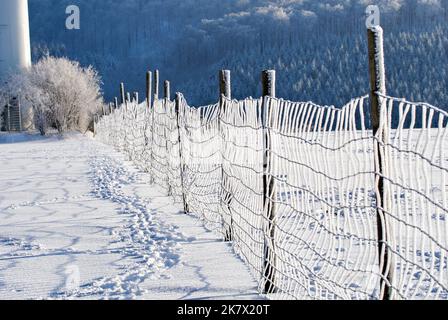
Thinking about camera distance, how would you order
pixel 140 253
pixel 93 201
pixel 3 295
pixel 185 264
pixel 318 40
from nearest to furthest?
pixel 3 295
pixel 185 264
pixel 140 253
pixel 93 201
pixel 318 40

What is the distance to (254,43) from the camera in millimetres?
139625

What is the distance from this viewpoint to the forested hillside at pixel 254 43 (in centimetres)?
11150

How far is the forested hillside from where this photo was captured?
111500 millimetres

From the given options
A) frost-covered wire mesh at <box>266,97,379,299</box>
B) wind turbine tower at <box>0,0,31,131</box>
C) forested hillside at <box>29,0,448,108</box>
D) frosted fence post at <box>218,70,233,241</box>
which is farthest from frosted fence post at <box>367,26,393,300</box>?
forested hillside at <box>29,0,448,108</box>

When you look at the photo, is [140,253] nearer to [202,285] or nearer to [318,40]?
[202,285]

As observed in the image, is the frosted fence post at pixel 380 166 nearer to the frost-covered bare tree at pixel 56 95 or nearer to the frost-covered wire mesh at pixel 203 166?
the frost-covered wire mesh at pixel 203 166

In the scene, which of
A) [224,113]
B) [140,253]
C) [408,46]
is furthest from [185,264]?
[408,46]

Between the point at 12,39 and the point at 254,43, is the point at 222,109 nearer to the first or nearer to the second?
the point at 12,39
